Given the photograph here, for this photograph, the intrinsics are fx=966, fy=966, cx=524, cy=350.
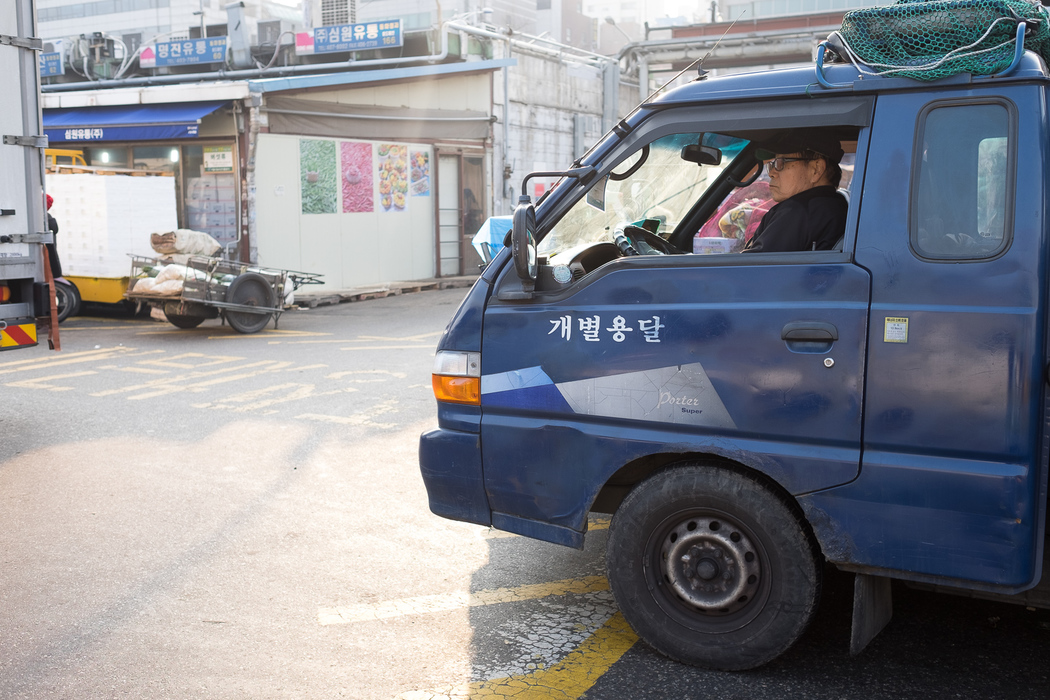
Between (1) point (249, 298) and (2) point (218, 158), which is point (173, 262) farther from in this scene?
(2) point (218, 158)

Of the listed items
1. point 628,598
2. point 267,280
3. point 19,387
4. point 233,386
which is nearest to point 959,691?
point 628,598

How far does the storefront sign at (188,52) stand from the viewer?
893 inches

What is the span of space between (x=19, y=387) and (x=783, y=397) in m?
8.14

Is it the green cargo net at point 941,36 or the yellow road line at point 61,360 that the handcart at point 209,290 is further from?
the green cargo net at point 941,36

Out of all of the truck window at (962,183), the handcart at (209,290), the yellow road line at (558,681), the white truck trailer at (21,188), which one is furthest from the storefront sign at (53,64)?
the truck window at (962,183)

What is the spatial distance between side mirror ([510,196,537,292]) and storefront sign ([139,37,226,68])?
20956mm

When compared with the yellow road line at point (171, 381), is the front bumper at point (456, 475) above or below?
above

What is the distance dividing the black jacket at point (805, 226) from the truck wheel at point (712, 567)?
0.92m

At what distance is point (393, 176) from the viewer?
63.9 feet

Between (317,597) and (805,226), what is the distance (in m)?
2.67

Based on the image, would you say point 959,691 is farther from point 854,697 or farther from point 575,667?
point 575,667

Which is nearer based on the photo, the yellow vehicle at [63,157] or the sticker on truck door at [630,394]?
the sticker on truck door at [630,394]

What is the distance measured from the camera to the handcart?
12.3m

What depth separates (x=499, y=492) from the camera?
4.00 meters
